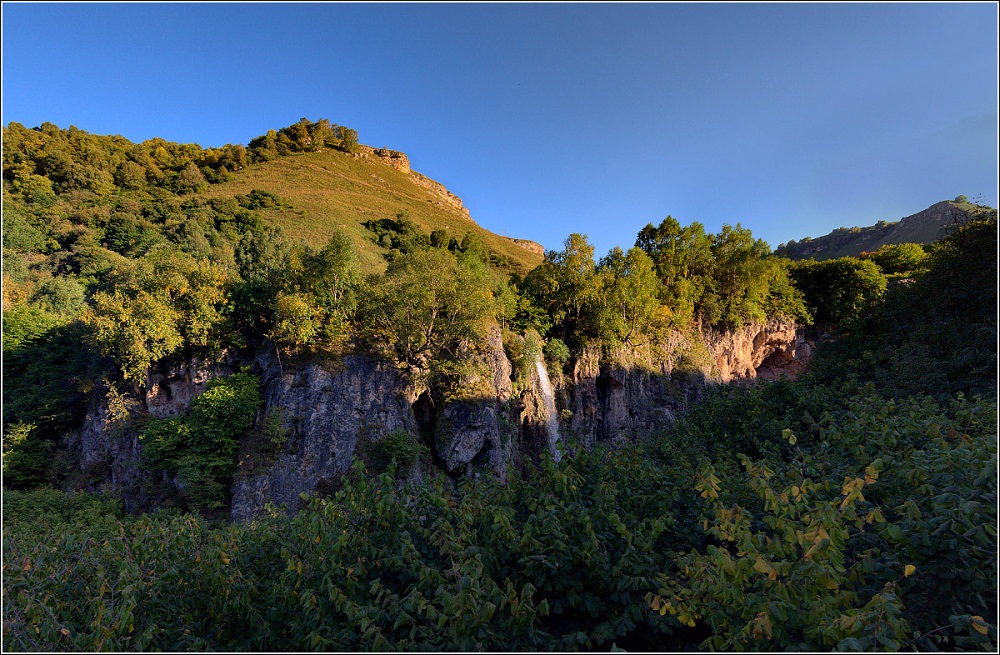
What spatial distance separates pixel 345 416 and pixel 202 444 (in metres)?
5.84

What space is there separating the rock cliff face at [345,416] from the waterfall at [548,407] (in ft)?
0.24

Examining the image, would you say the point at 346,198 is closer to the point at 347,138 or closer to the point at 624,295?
the point at 347,138

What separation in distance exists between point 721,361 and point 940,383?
25.2 meters

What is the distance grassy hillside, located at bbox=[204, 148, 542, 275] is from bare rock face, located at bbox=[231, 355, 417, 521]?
43.7ft

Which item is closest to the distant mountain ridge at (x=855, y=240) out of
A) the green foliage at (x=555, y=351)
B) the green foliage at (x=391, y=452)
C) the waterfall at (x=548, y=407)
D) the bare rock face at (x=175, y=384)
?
the green foliage at (x=555, y=351)

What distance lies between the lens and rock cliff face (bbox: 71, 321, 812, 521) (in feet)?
53.6

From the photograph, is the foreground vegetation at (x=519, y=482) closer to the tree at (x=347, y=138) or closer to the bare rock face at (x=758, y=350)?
the bare rock face at (x=758, y=350)

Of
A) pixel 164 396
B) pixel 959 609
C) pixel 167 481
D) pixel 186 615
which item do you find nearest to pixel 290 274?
pixel 164 396

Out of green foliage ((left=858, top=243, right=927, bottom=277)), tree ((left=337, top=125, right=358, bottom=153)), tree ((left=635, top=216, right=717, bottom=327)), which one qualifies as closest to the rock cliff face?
tree ((left=635, top=216, right=717, bottom=327))

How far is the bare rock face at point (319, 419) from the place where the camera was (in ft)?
52.4

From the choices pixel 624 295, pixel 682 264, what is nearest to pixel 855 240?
pixel 682 264

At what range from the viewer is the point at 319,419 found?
55.8ft

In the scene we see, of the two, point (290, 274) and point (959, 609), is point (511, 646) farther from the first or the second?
point (290, 274)

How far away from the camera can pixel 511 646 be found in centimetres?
314
